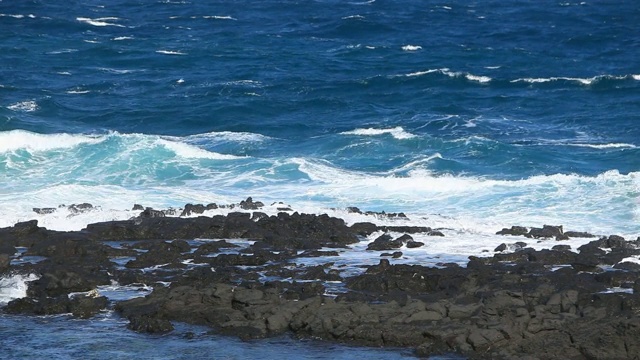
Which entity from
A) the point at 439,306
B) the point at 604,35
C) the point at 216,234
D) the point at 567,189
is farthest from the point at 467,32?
the point at 439,306

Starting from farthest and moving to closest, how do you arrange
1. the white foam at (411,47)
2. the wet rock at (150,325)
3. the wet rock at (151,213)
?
the white foam at (411,47), the wet rock at (151,213), the wet rock at (150,325)

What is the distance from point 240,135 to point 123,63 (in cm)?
1525

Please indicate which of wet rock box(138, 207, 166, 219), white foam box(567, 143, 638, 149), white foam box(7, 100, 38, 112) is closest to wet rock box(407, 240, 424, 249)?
wet rock box(138, 207, 166, 219)

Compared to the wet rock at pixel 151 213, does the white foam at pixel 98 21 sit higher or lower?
higher

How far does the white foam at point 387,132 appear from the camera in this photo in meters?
44.8

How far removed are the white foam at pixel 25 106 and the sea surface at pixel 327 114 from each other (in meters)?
0.14

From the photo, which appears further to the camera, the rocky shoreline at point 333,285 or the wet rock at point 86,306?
the wet rock at point 86,306

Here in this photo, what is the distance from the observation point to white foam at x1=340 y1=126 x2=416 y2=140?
44.8 meters

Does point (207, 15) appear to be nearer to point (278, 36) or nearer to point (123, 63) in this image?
point (278, 36)

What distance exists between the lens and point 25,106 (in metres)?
50.2

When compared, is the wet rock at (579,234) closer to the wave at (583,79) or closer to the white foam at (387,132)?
the white foam at (387,132)

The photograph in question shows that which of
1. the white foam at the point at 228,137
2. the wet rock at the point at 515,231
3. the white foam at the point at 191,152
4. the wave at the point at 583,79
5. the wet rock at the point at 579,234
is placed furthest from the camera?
the wave at the point at 583,79

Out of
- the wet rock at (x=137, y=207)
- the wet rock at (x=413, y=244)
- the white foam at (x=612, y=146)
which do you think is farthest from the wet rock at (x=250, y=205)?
the white foam at (x=612, y=146)

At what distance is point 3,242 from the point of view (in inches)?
1059
